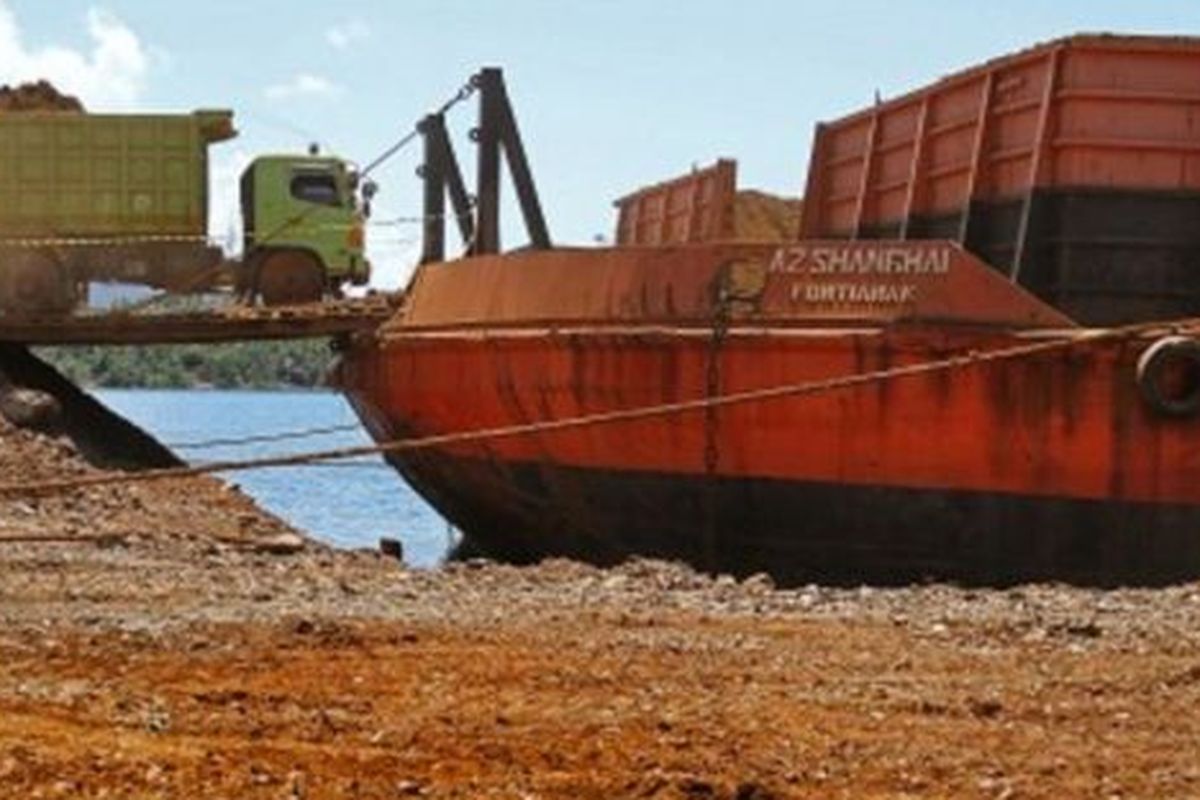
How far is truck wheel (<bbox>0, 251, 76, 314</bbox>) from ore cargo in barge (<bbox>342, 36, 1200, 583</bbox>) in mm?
9183

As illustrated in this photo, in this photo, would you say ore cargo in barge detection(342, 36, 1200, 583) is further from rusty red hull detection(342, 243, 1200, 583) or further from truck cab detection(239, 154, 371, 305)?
truck cab detection(239, 154, 371, 305)

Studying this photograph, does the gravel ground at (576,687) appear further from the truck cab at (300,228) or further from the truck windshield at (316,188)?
the truck windshield at (316,188)

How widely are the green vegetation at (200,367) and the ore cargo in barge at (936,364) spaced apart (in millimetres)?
102000

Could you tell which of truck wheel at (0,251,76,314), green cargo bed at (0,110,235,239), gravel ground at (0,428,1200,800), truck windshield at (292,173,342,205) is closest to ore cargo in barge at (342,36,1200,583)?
gravel ground at (0,428,1200,800)

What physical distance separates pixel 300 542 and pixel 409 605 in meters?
4.24

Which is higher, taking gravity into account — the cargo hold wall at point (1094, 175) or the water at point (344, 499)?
the cargo hold wall at point (1094, 175)

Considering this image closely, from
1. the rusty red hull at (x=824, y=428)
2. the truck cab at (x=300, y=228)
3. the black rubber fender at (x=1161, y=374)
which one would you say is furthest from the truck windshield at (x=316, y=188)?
the black rubber fender at (x=1161, y=374)

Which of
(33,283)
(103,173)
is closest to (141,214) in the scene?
(103,173)

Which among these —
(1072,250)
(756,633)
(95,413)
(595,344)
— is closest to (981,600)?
(756,633)

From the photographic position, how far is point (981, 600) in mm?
10195

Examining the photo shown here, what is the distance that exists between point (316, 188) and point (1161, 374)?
15104 mm

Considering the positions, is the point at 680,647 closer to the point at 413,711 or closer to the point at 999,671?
the point at 999,671

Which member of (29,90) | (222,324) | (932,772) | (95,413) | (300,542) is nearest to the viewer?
(932,772)

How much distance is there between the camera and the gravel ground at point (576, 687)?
5.53 metres
